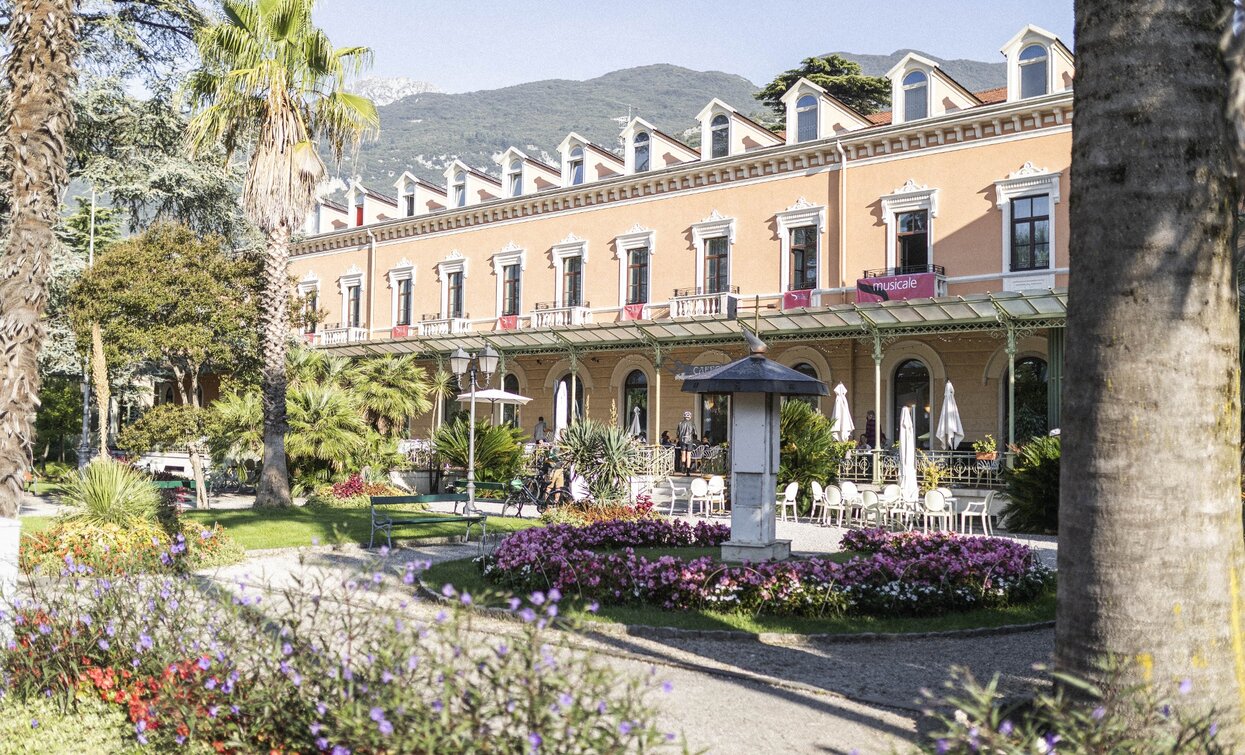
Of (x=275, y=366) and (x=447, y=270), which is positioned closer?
(x=275, y=366)

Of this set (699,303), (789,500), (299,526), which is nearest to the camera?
(299,526)

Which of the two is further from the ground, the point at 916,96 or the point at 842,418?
the point at 916,96

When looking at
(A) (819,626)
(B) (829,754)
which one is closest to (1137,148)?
(B) (829,754)

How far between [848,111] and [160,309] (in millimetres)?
16458

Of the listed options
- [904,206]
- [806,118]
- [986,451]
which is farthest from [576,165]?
[986,451]

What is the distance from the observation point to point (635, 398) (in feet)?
93.8

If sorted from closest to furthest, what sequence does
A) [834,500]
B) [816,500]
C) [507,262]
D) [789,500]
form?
[834,500] < [789,500] < [816,500] < [507,262]

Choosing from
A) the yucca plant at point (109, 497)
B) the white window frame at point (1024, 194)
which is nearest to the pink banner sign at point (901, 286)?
the white window frame at point (1024, 194)

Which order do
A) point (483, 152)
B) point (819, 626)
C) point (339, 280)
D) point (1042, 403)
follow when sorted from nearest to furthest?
point (819, 626) → point (1042, 403) → point (339, 280) → point (483, 152)

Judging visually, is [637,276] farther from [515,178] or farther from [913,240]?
[913,240]

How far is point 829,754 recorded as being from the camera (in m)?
4.61

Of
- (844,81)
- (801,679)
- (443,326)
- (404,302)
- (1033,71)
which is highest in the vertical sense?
(844,81)

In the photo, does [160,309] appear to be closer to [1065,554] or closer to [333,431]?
[333,431]

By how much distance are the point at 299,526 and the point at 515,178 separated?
1991 cm
